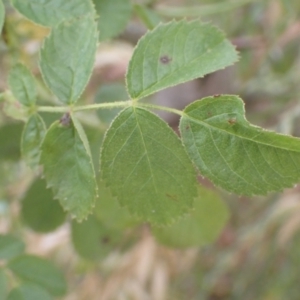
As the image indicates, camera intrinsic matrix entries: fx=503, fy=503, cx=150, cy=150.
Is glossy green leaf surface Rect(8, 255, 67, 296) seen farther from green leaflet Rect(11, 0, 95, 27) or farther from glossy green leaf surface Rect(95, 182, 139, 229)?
green leaflet Rect(11, 0, 95, 27)

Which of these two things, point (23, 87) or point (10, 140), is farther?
point (10, 140)

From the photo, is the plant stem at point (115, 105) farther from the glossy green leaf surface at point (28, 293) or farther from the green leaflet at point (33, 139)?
the glossy green leaf surface at point (28, 293)

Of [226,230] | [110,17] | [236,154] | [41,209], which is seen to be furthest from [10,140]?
[226,230]

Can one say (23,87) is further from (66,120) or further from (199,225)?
(199,225)

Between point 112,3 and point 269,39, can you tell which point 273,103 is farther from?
point 112,3

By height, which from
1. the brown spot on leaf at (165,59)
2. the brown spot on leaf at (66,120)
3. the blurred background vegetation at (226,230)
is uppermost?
the brown spot on leaf at (165,59)

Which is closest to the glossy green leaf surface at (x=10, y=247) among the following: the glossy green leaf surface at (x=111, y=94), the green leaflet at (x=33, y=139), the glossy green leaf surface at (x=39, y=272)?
the glossy green leaf surface at (x=39, y=272)
